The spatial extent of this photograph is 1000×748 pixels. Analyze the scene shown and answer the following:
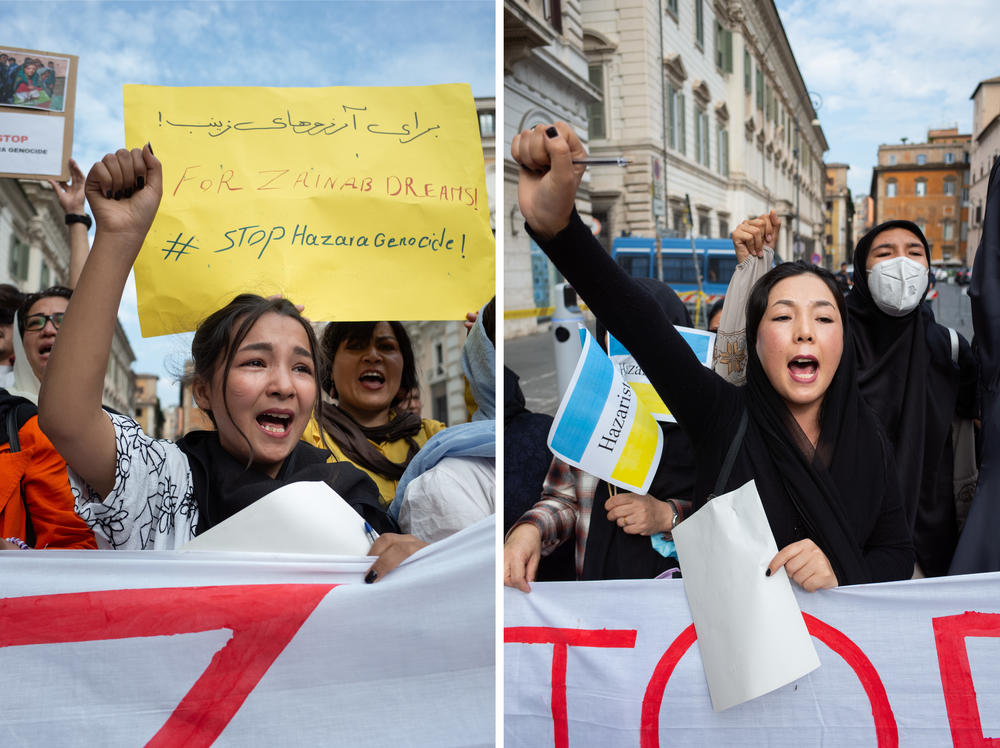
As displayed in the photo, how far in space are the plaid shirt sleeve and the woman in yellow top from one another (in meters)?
0.65

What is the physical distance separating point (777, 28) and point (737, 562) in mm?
1654

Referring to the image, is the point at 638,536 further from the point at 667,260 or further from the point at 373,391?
the point at 667,260

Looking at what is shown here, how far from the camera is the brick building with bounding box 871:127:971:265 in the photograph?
2.52 meters

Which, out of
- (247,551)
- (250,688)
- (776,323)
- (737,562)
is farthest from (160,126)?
(737,562)

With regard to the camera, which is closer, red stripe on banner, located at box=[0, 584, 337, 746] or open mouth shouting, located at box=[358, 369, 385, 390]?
red stripe on banner, located at box=[0, 584, 337, 746]

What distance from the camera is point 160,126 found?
2.04m

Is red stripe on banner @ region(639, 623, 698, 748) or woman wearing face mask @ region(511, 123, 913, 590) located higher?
woman wearing face mask @ region(511, 123, 913, 590)

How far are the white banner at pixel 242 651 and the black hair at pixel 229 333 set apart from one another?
0.33m

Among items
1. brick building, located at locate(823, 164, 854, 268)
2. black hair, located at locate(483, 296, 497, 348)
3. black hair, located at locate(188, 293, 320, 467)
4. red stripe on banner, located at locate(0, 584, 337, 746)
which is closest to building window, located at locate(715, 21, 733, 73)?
black hair, located at locate(483, 296, 497, 348)

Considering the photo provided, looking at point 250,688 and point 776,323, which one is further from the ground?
point 776,323

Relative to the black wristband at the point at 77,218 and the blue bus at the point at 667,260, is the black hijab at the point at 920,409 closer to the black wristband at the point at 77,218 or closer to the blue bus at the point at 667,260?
the black wristband at the point at 77,218

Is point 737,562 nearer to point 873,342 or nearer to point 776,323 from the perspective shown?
point 776,323

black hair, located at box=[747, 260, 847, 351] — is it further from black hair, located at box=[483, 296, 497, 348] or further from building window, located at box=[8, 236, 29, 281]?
building window, located at box=[8, 236, 29, 281]

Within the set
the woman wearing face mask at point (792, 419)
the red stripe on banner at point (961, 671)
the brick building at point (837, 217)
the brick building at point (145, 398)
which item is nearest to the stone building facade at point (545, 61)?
the woman wearing face mask at point (792, 419)
